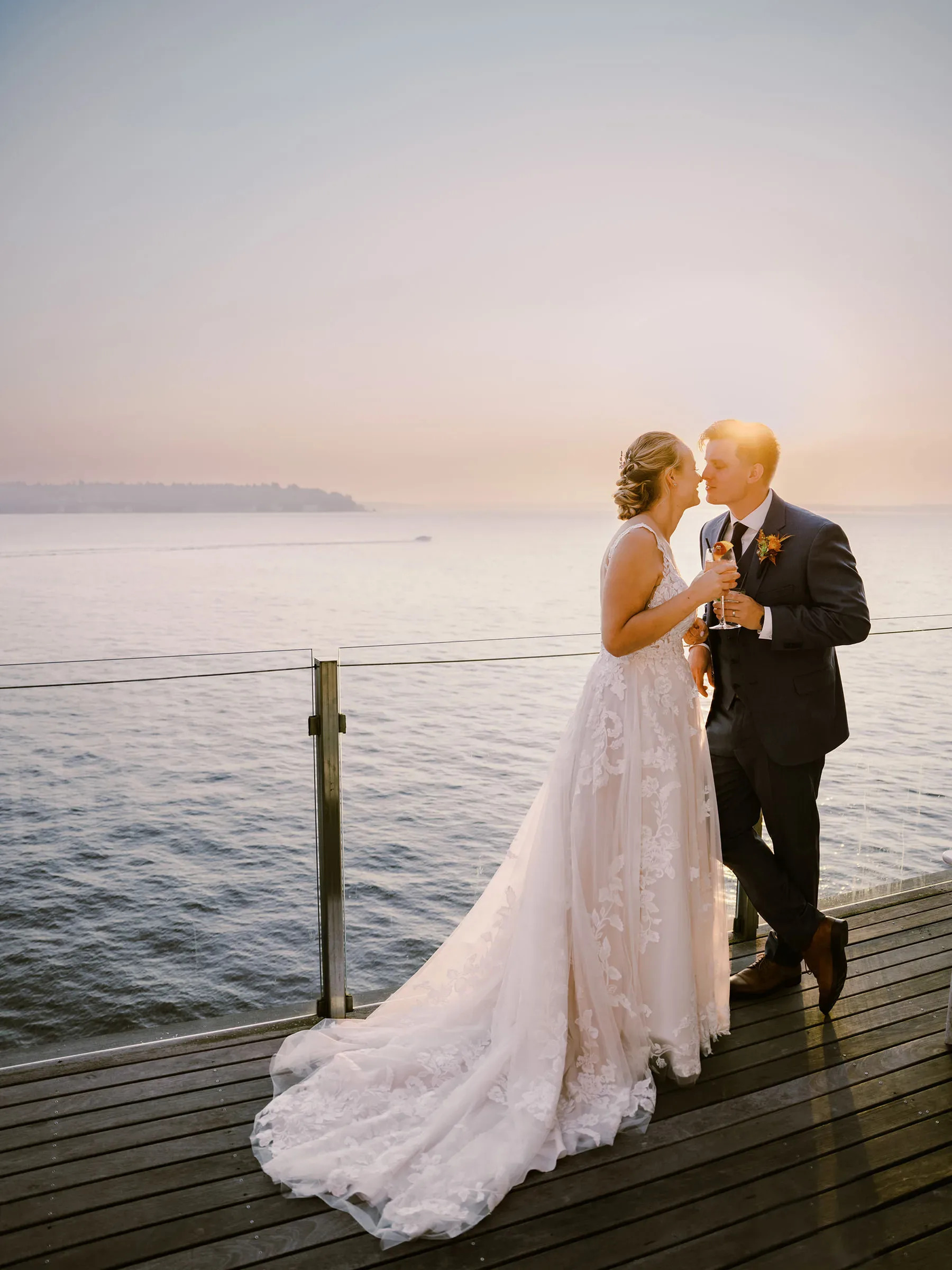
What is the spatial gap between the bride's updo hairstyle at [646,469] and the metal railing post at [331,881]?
3.47 ft

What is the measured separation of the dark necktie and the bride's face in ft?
0.87

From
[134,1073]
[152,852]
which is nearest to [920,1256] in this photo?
[134,1073]

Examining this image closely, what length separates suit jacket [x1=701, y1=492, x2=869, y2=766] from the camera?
271cm

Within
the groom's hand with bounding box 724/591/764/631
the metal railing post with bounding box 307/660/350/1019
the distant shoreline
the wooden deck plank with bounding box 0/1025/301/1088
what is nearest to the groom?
the groom's hand with bounding box 724/591/764/631

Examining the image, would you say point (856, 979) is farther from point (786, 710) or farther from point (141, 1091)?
point (141, 1091)

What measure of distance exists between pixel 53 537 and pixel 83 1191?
56.5 metres

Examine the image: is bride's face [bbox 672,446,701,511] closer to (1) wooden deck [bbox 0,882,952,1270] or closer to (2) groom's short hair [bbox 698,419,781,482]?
(2) groom's short hair [bbox 698,419,781,482]

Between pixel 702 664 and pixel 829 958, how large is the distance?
0.91 meters

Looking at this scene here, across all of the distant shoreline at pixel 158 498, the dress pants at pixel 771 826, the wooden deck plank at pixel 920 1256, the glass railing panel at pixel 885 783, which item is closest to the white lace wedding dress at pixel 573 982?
the dress pants at pixel 771 826

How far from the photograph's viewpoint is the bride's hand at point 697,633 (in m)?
2.95

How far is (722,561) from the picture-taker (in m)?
2.60

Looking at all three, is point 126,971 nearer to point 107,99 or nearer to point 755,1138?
point 755,1138

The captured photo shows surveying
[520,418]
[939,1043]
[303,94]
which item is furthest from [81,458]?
[939,1043]

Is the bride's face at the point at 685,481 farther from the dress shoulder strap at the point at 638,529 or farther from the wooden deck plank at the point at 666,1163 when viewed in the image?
the wooden deck plank at the point at 666,1163
